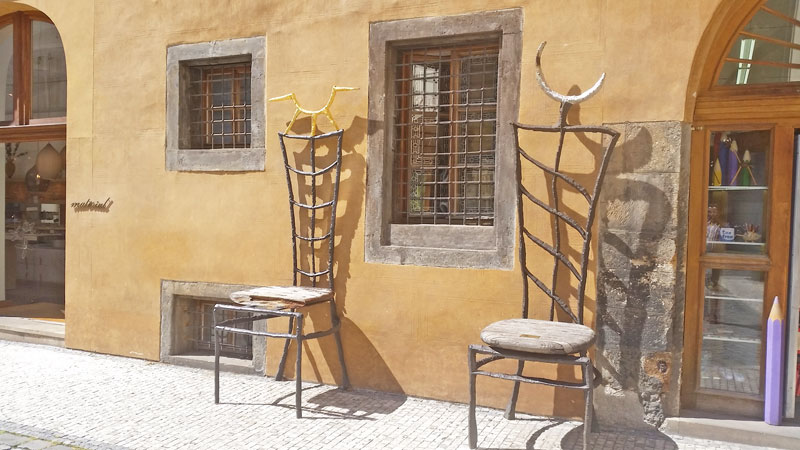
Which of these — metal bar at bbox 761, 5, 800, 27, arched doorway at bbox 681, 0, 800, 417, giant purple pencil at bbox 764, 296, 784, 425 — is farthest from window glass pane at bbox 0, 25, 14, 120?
giant purple pencil at bbox 764, 296, 784, 425

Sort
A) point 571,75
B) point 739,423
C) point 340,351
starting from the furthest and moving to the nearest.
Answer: point 340,351, point 571,75, point 739,423

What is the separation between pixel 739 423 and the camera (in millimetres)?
4230

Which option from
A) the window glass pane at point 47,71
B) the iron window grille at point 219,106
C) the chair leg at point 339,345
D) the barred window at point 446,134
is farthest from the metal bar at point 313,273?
the window glass pane at point 47,71

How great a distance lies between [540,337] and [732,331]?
1568mm

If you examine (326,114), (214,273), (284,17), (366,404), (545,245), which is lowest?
(366,404)

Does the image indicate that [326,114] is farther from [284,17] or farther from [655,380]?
[655,380]

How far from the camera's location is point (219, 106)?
621 centimetres

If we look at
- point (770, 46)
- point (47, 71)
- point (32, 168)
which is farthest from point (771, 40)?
point (32, 168)

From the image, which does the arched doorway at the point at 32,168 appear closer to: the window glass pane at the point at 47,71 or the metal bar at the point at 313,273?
the window glass pane at the point at 47,71

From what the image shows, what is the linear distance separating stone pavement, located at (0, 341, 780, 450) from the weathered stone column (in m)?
0.27

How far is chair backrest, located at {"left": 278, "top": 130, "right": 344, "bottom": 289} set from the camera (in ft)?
17.5

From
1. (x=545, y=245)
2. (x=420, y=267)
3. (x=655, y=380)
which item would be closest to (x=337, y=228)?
(x=420, y=267)

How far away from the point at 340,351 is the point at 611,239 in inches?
89.4

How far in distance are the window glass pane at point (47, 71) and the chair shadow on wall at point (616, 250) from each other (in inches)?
217
